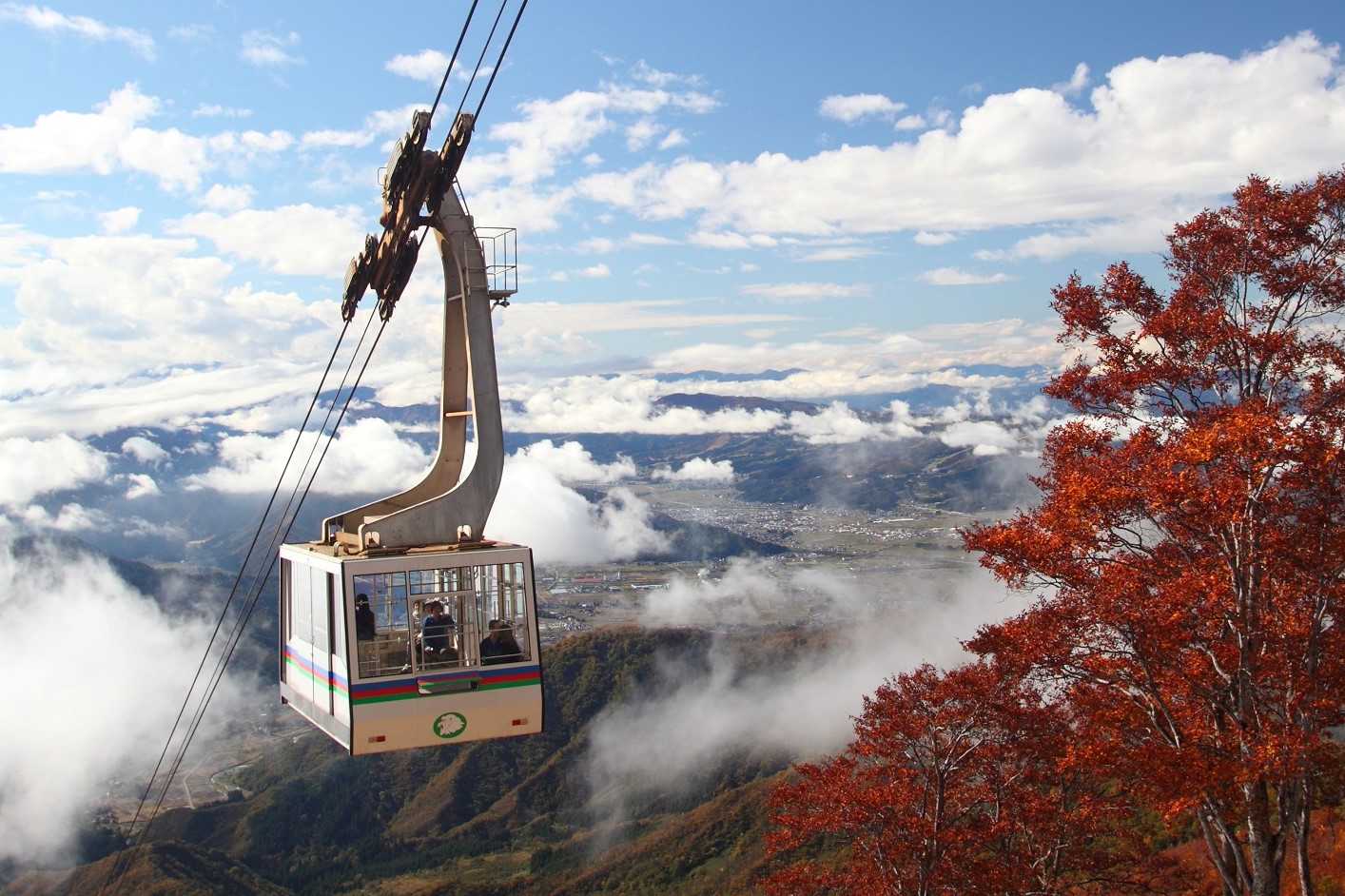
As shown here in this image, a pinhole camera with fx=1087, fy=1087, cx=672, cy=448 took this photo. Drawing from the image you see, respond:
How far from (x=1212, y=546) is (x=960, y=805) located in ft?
33.7

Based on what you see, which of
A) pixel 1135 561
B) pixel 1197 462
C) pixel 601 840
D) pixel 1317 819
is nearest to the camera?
pixel 1197 462

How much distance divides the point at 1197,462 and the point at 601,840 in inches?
7342

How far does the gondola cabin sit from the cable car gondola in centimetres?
1

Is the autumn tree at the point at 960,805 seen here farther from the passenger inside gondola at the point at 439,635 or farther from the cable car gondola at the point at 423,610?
the passenger inside gondola at the point at 439,635

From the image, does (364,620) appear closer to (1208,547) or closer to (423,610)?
(423,610)

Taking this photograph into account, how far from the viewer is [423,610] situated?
13961 mm

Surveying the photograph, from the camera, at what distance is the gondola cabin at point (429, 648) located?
536 inches

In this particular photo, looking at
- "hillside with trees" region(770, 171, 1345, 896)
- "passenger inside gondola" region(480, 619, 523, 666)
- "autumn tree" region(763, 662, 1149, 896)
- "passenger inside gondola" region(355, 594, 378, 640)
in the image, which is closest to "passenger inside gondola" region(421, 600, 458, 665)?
"passenger inside gondola" region(480, 619, 523, 666)

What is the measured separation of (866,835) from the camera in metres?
20.7

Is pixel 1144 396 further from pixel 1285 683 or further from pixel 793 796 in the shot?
pixel 793 796

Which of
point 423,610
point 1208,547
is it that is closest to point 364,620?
point 423,610

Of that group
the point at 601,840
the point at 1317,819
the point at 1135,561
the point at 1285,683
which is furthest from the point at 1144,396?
the point at 601,840

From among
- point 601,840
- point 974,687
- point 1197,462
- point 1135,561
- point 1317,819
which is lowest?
point 601,840

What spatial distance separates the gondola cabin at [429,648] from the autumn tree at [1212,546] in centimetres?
612
